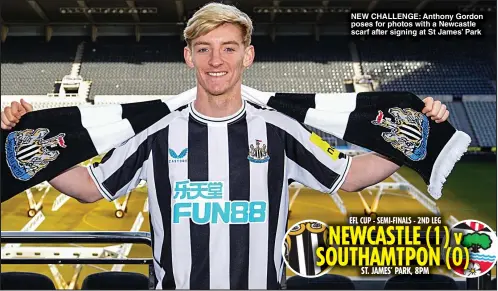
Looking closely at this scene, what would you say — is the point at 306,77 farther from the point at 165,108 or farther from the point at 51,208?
the point at 165,108

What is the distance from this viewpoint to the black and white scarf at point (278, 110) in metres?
2.18

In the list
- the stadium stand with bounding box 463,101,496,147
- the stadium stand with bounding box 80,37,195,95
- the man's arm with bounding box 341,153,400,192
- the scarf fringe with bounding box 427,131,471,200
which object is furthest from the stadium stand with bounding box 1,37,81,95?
the scarf fringe with bounding box 427,131,471,200

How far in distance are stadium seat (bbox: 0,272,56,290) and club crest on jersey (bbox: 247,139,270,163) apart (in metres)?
1.06

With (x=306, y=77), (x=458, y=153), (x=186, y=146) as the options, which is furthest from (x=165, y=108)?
(x=306, y=77)

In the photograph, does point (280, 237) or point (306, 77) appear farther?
point (306, 77)

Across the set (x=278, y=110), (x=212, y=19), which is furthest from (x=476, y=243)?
(x=212, y=19)

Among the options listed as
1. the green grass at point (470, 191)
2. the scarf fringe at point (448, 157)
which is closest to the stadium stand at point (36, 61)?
the green grass at point (470, 191)

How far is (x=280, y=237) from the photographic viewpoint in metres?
2.16

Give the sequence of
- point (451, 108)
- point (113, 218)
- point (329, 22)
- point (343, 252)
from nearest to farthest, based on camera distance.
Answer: point (343, 252) < point (113, 218) < point (451, 108) < point (329, 22)

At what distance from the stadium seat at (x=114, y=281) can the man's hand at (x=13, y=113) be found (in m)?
0.75

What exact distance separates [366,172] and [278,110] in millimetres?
463

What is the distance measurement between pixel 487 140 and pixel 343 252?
1488 cm

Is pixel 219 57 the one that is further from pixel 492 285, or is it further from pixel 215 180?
pixel 492 285

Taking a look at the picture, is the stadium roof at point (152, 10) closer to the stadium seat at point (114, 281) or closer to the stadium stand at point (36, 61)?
the stadium stand at point (36, 61)
